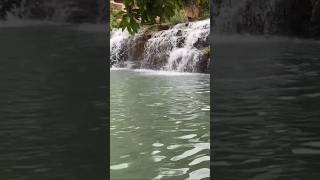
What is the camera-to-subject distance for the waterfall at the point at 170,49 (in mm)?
14977

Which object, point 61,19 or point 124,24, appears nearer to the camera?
point 61,19

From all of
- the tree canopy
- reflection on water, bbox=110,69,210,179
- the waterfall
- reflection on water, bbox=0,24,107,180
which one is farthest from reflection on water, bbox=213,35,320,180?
the waterfall

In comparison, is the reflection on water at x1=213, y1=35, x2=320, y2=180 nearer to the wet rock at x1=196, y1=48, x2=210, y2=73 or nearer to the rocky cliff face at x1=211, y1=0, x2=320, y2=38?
the rocky cliff face at x1=211, y1=0, x2=320, y2=38

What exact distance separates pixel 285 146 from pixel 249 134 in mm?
204

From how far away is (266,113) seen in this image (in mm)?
2826

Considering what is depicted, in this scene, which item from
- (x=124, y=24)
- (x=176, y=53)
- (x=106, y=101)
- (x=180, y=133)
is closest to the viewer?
(x=106, y=101)

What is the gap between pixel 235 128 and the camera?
2.86 meters

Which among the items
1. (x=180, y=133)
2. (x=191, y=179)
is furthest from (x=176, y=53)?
(x=191, y=179)

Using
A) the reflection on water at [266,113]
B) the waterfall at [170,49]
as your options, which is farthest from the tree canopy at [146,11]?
the waterfall at [170,49]

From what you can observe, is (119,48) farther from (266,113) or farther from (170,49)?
(266,113)

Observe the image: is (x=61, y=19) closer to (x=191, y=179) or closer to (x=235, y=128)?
(x=235, y=128)

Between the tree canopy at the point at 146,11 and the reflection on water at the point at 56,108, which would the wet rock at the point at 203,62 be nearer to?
the tree canopy at the point at 146,11

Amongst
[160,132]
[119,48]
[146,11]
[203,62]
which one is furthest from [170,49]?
[146,11]

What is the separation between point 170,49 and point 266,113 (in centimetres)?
1311
